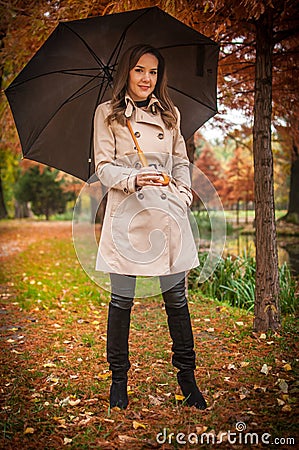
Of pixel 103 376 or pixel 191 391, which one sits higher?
pixel 191 391

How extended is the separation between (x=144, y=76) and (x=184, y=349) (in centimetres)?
159

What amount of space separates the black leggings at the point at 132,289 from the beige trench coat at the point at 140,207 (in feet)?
0.25

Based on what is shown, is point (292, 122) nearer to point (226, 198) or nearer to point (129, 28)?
point (129, 28)

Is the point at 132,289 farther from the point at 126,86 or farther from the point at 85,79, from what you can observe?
the point at 85,79

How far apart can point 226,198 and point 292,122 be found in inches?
504

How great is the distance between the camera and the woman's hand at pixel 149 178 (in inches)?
100.0

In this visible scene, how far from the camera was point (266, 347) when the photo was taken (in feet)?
12.8

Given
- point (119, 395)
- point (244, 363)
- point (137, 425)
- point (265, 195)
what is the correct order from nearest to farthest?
1. point (137, 425)
2. point (119, 395)
3. point (244, 363)
4. point (265, 195)

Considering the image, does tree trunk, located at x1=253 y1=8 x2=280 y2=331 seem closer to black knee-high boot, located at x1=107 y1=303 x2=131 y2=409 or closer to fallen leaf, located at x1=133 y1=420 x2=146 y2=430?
black knee-high boot, located at x1=107 y1=303 x2=131 y2=409

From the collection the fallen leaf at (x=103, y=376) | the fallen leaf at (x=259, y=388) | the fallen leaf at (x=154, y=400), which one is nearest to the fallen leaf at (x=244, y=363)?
the fallen leaf at (x=259, y=388)

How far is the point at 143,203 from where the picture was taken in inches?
106

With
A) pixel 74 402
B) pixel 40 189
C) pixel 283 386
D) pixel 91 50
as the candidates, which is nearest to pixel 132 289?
pixel 74 402

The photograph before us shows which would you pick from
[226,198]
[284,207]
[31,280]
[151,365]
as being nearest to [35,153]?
[151,365]

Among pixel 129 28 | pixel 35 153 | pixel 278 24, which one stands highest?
pixel 278 24
